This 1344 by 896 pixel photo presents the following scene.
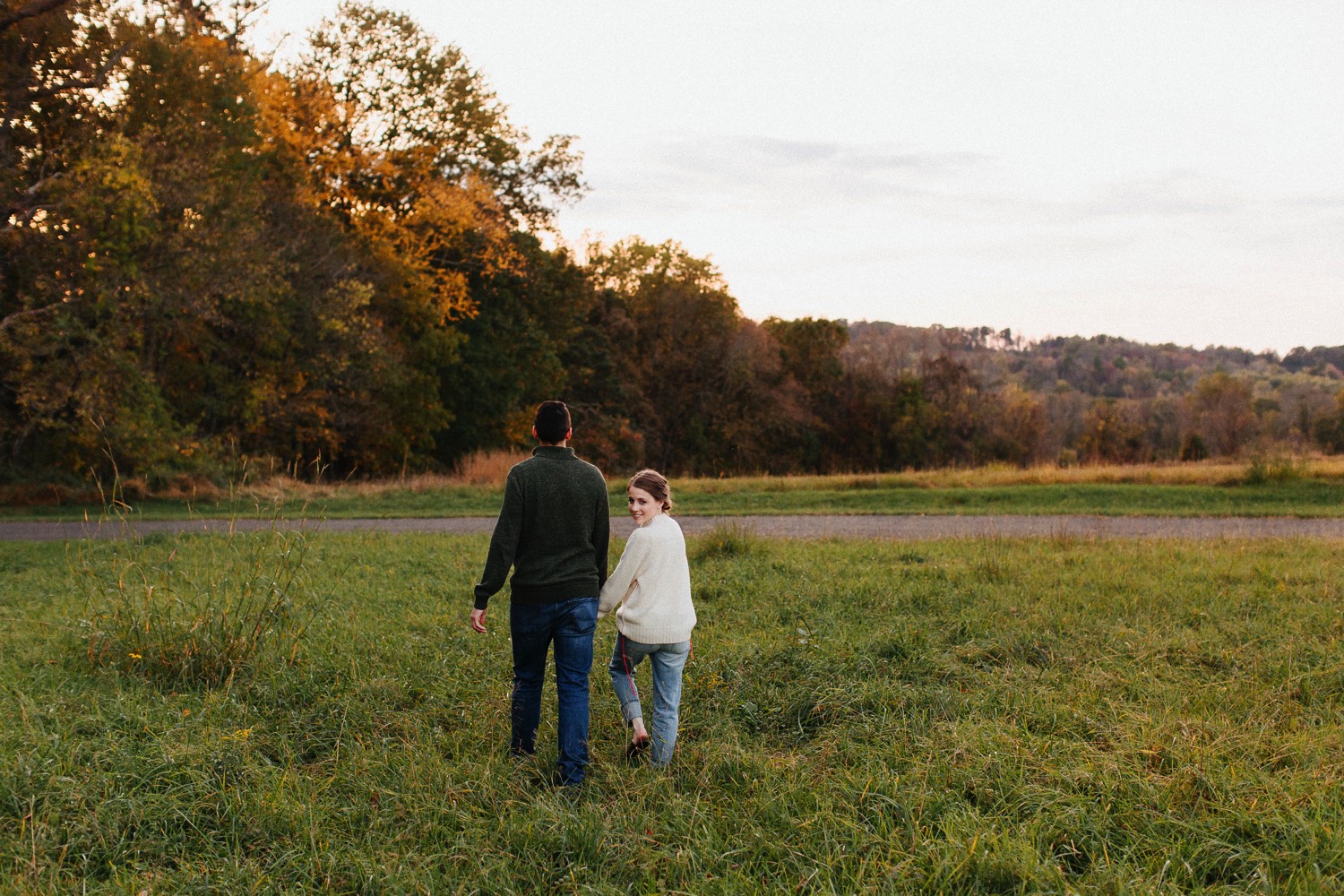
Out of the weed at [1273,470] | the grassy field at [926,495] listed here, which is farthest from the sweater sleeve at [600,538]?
the weed at [1273,470]

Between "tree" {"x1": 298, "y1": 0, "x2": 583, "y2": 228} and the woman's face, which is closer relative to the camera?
the woman's face

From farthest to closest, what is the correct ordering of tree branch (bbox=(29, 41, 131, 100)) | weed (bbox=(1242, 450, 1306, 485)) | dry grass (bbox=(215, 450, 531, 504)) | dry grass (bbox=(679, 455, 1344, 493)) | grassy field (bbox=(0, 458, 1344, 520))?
1. dry grass (bbox=(679, 455, 1344, 493))
2. weed (bbox=(1242, 450, 1306, 485))
3. dry grass (bbox=(215, 450, 531, 504))
4. grassy field (bbox=(0, 458, 1344, 520))
5. tree branch (bbox=(29, 41, 131, 100))

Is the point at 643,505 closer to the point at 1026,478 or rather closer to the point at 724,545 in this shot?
the point at 724,545

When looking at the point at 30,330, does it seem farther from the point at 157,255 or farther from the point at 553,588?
the point at 553,588

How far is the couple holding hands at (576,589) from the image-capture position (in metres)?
4.74

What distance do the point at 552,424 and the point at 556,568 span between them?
719mm

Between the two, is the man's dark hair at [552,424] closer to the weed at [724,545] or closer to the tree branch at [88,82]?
the weed at [724,545]

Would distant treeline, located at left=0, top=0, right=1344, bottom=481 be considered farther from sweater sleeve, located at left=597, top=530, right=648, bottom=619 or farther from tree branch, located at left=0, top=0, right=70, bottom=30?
sweater sleeve, located at left=597, top=530, right=648, bottom=619

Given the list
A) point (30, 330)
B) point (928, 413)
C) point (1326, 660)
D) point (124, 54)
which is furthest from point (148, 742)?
point (928, 413)

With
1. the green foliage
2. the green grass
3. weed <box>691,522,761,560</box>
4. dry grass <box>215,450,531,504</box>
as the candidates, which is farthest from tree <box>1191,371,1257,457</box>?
the green foliage

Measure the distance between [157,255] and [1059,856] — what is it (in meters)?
17.9

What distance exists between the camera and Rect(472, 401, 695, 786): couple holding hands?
474 cm

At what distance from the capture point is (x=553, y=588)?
→ 186 inches

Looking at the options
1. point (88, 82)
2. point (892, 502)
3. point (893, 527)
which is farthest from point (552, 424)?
point (88, 82)
